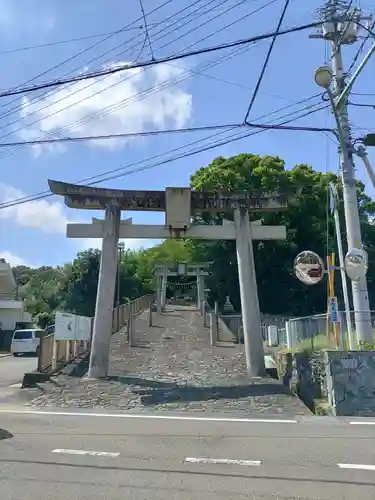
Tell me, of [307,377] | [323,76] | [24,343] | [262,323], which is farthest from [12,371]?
[323,76]

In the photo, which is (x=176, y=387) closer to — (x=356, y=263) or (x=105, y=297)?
(x=105, y=297)

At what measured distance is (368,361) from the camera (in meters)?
12.1

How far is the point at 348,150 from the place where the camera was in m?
14.0

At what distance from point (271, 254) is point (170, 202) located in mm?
19793

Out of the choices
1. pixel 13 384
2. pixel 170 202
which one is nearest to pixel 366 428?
pixel 170 202

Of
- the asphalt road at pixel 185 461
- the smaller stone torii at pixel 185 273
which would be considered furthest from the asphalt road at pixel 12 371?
the smaller stone torii at pixel 185 273

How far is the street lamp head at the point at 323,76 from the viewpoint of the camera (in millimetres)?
12406

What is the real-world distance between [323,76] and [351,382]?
7.19 metres

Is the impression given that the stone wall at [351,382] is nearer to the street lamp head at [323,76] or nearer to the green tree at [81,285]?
the street lamp head at [323,76]

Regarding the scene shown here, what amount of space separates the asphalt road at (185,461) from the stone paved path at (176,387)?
2.56m

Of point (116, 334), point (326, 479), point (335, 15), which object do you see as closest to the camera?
point (326, 479)

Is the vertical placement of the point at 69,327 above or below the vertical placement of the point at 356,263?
below

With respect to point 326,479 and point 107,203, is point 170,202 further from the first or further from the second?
point 326,479

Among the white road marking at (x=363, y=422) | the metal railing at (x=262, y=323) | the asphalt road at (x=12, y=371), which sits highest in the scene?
the metal railing at (x=262, y=323)
